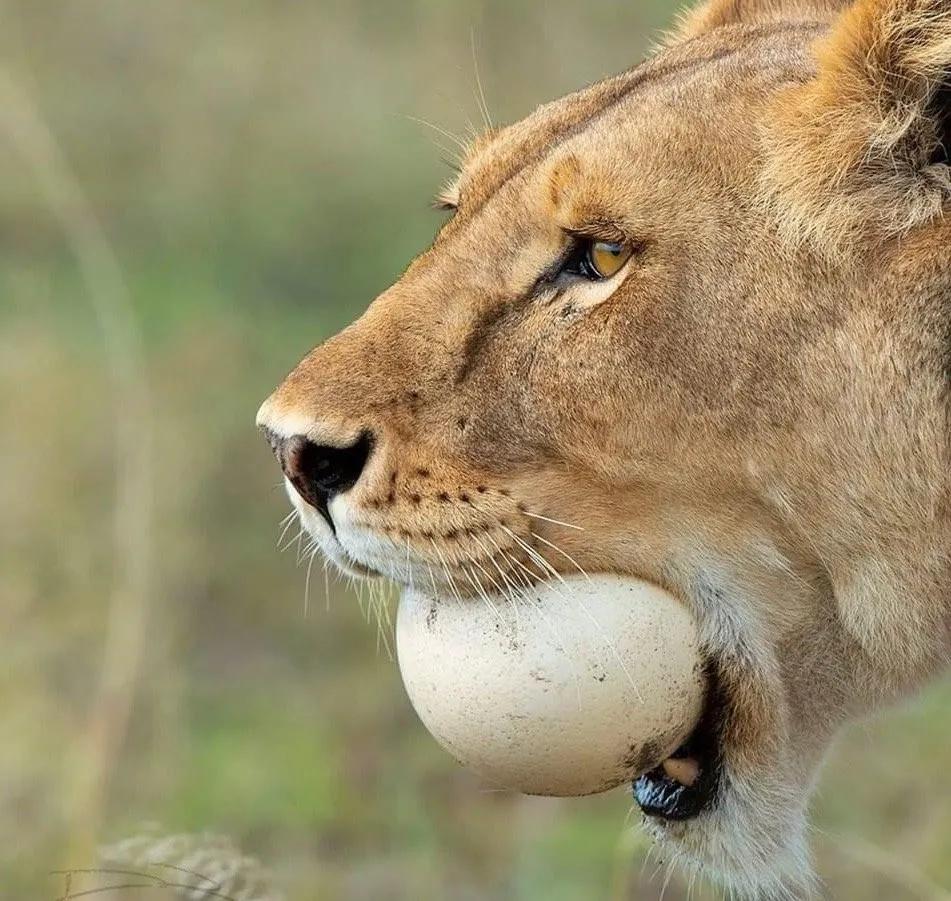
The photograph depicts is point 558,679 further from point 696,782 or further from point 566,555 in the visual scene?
point 696,782

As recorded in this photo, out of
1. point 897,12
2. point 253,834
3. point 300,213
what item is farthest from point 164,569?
point 897,12

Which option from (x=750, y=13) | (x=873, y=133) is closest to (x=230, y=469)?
(x=750, y=13)

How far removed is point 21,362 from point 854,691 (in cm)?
358

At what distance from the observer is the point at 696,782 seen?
255 centimetres

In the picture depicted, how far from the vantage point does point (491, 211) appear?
258cm

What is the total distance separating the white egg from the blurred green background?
1.39 ft

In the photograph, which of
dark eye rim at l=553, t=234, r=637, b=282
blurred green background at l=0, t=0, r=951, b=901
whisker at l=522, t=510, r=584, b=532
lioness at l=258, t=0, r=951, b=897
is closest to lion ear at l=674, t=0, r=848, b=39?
lioness at l=258, t=0, r=951, b=897

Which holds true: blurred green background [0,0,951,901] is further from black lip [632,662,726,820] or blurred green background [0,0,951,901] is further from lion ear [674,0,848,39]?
lion ear [674,0,848,39]

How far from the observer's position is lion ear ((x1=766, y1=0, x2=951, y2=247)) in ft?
7.66

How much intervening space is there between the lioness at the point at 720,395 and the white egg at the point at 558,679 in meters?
0.05

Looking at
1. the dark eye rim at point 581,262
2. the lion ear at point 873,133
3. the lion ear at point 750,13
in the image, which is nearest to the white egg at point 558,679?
the dark eye rim at point 581,262

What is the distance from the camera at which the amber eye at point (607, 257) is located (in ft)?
7.98

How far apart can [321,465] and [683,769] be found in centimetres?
63

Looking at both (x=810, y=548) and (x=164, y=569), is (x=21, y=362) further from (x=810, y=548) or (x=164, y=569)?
(x=810, y=548)
